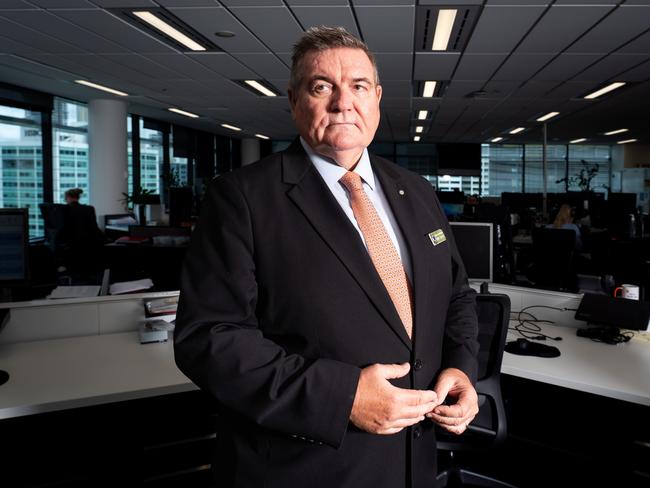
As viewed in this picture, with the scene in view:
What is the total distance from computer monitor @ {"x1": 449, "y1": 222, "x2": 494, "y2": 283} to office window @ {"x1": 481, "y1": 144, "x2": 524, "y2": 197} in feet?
44.1

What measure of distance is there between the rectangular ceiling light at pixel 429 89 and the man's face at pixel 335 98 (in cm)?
601

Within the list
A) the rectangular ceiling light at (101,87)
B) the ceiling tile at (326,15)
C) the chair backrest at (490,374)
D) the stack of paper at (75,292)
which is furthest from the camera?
the rectangular ceiling light at (101,87)

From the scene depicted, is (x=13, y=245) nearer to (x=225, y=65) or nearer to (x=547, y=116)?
(x=225, y=65)

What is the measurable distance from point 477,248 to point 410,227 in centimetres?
200

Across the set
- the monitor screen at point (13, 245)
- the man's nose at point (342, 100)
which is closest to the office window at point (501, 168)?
the monitor screen at point (13, 245)

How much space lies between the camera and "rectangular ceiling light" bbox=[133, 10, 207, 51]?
424cm

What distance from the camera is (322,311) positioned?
100cm

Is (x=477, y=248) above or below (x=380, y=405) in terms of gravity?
above

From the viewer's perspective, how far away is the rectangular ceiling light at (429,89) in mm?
6837

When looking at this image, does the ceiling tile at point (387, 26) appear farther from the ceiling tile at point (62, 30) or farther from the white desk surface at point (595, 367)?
the white desk surface at point (595, 367)

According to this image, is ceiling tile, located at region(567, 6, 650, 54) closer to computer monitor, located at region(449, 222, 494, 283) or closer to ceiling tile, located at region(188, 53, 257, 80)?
computer monitor, located at region(449, 222, 494, 283)

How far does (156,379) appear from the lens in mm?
1887

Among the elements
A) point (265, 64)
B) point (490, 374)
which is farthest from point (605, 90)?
point (490, 374)

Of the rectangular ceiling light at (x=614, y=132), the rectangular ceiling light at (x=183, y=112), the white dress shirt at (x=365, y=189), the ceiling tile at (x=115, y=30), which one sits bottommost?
the white dress shirt at (x=365, y=189)
